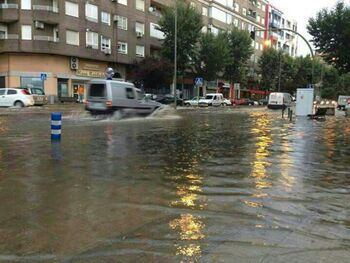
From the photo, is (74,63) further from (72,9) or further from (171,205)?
(171,205)

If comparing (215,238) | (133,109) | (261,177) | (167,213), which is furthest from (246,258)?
(133,109)

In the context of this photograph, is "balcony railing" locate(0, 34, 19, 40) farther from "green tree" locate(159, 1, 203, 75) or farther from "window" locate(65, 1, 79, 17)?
"green tree" locate(159, 1, 203, 75)

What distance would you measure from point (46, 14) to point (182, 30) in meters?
14.7

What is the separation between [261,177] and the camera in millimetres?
8703

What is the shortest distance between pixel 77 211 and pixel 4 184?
2117 mm

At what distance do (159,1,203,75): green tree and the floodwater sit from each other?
141 ft

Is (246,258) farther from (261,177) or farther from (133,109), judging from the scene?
(133,109)

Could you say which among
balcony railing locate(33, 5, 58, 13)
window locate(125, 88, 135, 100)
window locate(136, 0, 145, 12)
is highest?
window locate(136, 0, 145, 12)

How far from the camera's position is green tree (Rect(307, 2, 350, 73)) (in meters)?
34.9

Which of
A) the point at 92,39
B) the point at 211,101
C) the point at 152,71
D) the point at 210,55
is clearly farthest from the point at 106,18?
the point at 211,101

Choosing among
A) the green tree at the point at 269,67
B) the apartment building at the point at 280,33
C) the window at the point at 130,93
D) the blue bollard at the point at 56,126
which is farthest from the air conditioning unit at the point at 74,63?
the apartment building at the point at 280,33

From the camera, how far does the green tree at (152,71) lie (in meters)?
54.1

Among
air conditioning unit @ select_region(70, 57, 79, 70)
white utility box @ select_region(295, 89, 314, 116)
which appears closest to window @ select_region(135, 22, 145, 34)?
air conditioning unit @ select_region(70, 57, 79, 70)

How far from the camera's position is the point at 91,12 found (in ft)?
169
